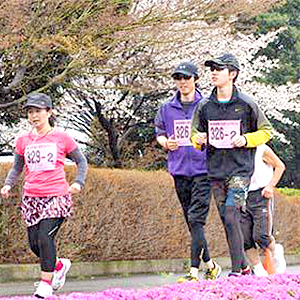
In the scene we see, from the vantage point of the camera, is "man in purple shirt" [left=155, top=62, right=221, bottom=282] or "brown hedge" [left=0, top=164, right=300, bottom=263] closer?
"man in purple shirt" [left=155, top=62, right=221, bottom=282]

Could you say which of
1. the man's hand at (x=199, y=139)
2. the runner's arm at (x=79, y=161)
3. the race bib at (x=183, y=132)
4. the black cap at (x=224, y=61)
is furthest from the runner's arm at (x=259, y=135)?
the runner's arm at (x=79, y=161)

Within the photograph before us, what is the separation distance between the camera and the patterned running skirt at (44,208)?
24.0 ft

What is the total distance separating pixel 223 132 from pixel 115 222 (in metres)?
5.65

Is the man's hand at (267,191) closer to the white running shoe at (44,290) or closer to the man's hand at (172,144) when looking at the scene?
the man's hand at (172,144)

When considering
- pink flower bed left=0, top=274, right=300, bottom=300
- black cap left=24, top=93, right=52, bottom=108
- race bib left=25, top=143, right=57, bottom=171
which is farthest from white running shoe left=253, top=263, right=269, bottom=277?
black cap left=24, top=93, right=52, bottom=108

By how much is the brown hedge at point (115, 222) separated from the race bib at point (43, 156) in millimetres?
3740

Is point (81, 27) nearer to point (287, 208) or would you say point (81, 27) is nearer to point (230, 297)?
point (287, 208)

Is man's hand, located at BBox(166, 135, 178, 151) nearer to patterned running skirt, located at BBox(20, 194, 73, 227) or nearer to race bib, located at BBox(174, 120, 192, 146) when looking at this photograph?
race bib, located at BBox(174, 120, 192, 146)

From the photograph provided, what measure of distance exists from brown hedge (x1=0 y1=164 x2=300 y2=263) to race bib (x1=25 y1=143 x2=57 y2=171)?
374cm

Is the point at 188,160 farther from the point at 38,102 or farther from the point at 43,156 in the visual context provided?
the point at 38,102

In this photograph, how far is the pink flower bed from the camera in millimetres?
5516

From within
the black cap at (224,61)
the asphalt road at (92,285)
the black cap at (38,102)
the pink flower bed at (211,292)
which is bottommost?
the asphalt road at (92,285)

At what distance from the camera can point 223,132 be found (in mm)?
7441

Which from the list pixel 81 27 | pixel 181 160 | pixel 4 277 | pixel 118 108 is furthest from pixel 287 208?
pixel 181 160
